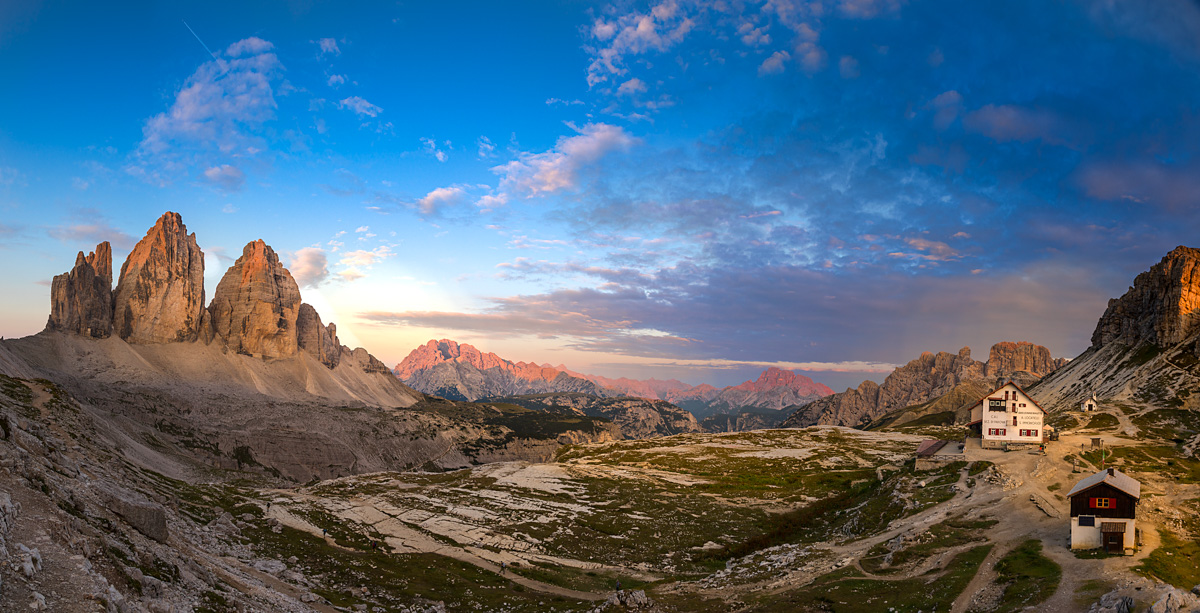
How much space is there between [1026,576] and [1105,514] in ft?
38.3

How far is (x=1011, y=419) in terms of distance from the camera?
95.1m

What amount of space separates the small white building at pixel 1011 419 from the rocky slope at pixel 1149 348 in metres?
61.2

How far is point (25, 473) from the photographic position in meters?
33.4

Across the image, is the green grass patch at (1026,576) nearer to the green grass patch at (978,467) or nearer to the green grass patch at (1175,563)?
the green grass patch at (1175,563)

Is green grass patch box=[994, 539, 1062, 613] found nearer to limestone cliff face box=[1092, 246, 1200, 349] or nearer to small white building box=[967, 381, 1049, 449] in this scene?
small white building box=[967, 381, 1049, 449]

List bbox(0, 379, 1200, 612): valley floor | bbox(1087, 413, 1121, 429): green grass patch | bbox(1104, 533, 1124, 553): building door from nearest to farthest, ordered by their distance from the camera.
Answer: bbox(0, 379, 1200, 612): valley floor → bbox(1104, 533, 1124, 553): building door → bbox(1087, 413, 1121, 429): green grass patch

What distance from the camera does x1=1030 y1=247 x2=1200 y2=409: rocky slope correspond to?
13612 centimetres

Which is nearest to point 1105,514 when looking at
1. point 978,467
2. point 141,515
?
point 978,467

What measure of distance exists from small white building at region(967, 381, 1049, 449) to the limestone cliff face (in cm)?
10301

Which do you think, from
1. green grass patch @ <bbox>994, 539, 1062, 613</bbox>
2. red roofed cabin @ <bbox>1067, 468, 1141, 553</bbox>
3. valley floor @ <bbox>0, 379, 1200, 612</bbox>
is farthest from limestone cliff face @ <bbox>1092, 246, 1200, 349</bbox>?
green grass patch @ <bbox>994, 539, 1062, 613</bbox>

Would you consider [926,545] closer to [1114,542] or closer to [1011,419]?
[1114,542]

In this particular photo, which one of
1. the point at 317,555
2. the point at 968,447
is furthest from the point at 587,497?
the point at 968,447

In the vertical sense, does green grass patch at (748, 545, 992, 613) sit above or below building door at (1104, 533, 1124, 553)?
below

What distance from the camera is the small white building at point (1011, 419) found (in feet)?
307
